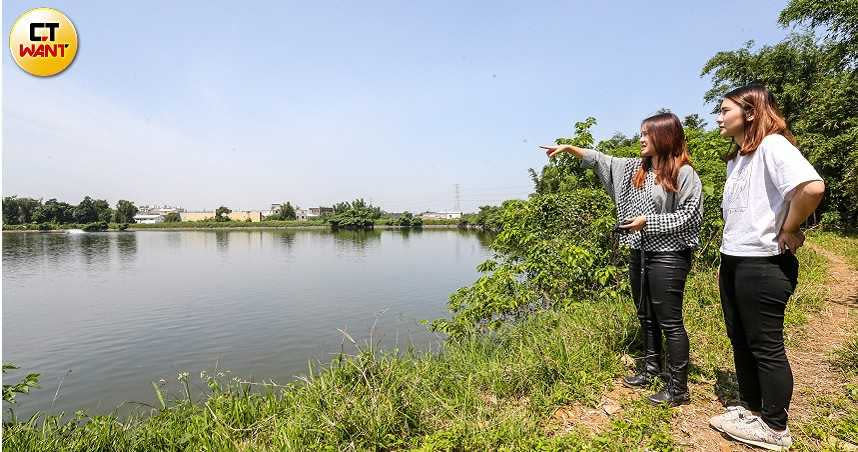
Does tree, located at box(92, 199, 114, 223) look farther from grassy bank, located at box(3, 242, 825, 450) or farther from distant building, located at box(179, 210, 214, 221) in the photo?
grassy bank, located at box(3, 242, 825, 450)

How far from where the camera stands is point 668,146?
96.4 inches

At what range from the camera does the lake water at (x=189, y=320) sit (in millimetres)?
7777

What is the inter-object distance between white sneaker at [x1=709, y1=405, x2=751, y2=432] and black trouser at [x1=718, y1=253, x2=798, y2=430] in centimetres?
9

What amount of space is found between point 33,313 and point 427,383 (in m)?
15.8

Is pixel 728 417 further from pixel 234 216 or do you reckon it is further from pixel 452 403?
pixel 234 216

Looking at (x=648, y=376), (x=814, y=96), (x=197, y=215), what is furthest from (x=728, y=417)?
(x=197, y=215)

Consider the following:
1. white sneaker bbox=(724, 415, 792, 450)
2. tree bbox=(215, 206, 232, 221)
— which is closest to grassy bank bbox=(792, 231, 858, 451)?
white sneaker bbox=(724, 415, 792, 450)

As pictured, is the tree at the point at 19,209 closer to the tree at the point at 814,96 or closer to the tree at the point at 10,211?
the tree at the point at 10,211

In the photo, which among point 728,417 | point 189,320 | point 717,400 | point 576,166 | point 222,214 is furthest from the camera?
point 222,214

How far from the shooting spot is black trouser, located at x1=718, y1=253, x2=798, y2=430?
6.41 ft

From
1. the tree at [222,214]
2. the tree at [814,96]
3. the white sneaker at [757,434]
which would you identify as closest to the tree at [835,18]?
the tree at [814,96]

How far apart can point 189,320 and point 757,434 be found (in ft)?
42.5

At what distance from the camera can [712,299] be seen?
4.64 meters

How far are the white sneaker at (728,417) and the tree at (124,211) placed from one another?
119 metres
